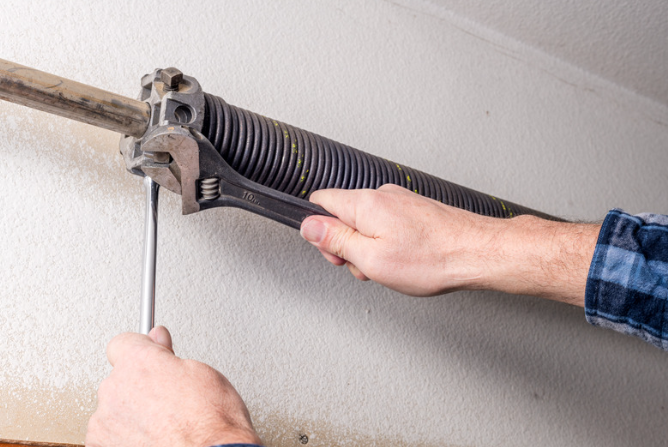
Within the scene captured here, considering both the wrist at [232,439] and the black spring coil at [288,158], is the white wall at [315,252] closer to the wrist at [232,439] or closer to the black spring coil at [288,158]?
the black spring coil at [288,158]

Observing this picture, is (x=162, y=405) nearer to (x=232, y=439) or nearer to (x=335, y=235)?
(x=232, y=439)

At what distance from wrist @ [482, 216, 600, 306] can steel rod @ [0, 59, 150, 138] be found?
0.42 meters

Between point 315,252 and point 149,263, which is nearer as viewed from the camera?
point 149,263

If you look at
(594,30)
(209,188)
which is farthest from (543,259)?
(594,30)

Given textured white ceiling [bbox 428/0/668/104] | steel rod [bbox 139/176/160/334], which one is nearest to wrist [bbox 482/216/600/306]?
steel rod [bbox 139/176/160/334]

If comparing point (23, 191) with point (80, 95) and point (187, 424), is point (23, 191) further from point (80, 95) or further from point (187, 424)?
point (187, 424)

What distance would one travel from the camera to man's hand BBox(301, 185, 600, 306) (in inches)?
24.6

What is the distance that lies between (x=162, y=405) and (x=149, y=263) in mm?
175

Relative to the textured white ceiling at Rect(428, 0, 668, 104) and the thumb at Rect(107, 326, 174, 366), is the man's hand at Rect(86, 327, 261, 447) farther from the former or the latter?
the textured white ceiling at Rect(428, 0, 668, 104)

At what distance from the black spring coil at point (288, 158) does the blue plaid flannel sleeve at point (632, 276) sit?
0.79 ft

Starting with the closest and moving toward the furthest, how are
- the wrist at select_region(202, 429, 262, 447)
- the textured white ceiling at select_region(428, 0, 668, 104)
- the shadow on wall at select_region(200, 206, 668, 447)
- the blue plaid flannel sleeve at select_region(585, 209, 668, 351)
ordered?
1. the wrist at select_region(202, 429, 262, 447)
2. the blue plaid flannel sleeve at select_region(585, 209, 668, 351)
3. the shadow on wall at select_region(200, 206, 668, 447)
4. the textured white ceiling at select_region(428, 0, 668, 104)

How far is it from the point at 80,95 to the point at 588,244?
55cm

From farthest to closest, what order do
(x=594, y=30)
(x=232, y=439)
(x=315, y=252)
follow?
(x=594, y=30)
(x=315, y=252)
(x=232, y=439)

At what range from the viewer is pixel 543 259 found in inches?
24.5
